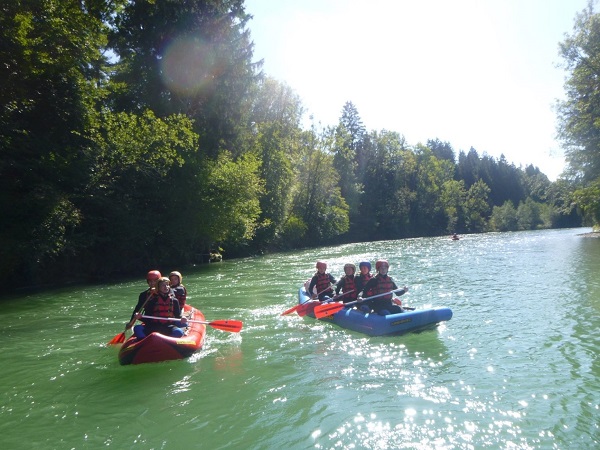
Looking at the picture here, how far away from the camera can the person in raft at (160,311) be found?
274 inches

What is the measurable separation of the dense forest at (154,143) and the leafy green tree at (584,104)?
74mm

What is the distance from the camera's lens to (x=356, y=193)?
47531 mm

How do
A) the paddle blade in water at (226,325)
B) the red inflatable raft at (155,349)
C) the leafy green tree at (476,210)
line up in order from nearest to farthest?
the red inflatable raft at (155,349), the paddle blade in water at (226,325), the leafy green tree at (476,210)

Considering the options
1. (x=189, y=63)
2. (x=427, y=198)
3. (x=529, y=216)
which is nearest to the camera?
(x=189, y=63)

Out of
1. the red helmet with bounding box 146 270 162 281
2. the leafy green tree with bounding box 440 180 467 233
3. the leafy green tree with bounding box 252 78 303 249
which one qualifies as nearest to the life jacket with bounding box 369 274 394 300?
the red helmet with bounding box 146 270 162 281

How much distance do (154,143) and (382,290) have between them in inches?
535

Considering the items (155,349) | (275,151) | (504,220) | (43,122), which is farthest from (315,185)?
(504,220)

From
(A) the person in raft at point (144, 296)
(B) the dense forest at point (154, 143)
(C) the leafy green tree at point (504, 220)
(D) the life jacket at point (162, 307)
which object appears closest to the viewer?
(A) the person in raft at point (144, 296)

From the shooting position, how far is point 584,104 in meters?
23.7

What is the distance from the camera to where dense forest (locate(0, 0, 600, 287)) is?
556 inches

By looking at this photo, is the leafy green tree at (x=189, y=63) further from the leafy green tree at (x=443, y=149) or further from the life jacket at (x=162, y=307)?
the leafy green tree at (x=443, y=149)

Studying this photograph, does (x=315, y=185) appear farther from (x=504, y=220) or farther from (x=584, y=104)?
(x=504, y=220)

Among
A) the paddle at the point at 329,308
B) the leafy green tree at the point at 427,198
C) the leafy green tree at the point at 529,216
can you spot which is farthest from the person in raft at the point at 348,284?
the leafy green tree at the point at 529,216

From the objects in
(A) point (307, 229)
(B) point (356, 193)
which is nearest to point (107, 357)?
(A) point (307, 229)
